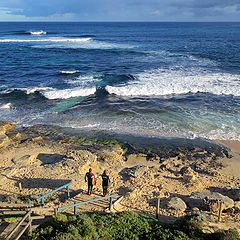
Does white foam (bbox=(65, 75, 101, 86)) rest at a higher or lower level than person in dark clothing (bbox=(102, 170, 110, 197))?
lower

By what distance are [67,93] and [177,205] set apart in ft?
67.0

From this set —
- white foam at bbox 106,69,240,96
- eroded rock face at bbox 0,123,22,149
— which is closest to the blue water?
white foam at bbox 106,69,240,96

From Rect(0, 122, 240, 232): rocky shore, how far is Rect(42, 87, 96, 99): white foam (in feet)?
26.7

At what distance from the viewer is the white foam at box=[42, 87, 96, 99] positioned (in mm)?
32500

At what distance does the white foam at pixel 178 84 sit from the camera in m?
33.4

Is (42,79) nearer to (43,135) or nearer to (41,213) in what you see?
(43,135)

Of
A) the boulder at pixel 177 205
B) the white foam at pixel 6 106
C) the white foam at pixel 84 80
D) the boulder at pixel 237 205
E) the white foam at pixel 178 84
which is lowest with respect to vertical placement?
the white foam at pixel 84 80

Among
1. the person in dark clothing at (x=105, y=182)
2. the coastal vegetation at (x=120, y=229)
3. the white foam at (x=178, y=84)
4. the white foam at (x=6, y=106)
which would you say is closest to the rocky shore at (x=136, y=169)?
the person in dark clothing at (x=105, y=182)

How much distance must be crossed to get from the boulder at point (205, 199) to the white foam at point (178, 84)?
703 inches

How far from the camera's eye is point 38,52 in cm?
6066

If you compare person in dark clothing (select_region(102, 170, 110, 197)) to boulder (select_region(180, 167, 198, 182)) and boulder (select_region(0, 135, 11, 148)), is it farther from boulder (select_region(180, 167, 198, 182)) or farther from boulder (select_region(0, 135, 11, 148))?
boulder (select_region(0, 135, 11, 148))

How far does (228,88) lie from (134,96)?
9.20m

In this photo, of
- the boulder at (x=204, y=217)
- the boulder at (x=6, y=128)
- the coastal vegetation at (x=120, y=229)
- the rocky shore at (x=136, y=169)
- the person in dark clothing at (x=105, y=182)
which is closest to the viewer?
the coastal vegetation at (x=120, y=229)

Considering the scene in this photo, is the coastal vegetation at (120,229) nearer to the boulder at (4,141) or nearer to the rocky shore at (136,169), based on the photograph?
the rocky shore at (136,169)
